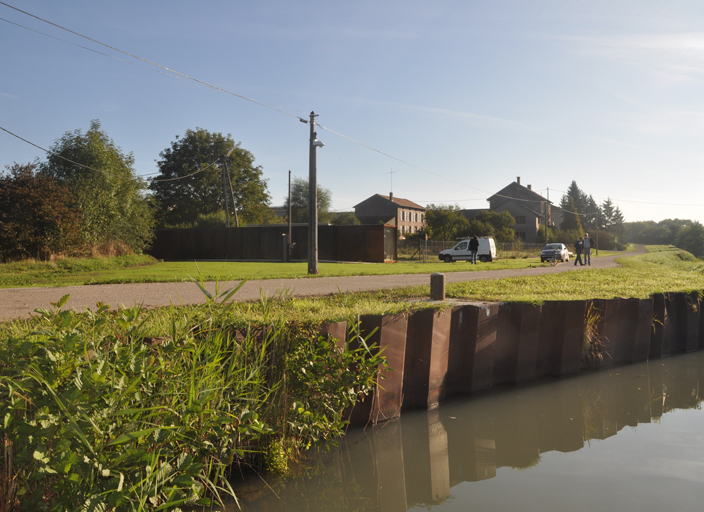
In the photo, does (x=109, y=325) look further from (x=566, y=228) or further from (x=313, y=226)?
(x=566, y=228)

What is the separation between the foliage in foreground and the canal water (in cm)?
47

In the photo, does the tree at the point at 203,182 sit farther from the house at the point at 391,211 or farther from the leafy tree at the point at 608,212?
the leafy tree at the point at 608,212

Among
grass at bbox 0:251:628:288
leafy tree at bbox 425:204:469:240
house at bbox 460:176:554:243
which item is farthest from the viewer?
house at bbox 460:176:554:243

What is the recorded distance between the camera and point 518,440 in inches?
203

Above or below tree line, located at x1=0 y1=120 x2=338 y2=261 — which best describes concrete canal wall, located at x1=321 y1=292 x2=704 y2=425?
below

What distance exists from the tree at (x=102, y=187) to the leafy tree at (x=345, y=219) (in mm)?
46410

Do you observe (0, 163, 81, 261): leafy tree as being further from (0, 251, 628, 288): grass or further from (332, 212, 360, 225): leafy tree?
(332, 212, 360, 225): leafy tree

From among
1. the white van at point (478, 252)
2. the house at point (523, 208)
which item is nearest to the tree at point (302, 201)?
the house at point (523, 208)

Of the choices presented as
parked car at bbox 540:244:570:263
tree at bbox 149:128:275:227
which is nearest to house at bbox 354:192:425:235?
tree at bbox 149:128:275:227

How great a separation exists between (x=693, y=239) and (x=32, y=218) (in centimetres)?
7097

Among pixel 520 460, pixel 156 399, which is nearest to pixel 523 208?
pixel 520 460

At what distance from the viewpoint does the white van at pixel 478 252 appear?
1179 inches

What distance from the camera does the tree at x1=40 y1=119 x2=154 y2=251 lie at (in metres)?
24.4

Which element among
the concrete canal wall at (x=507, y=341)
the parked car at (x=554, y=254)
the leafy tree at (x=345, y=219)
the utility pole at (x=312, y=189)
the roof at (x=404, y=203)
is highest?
the roof at (x=404, y=203)
